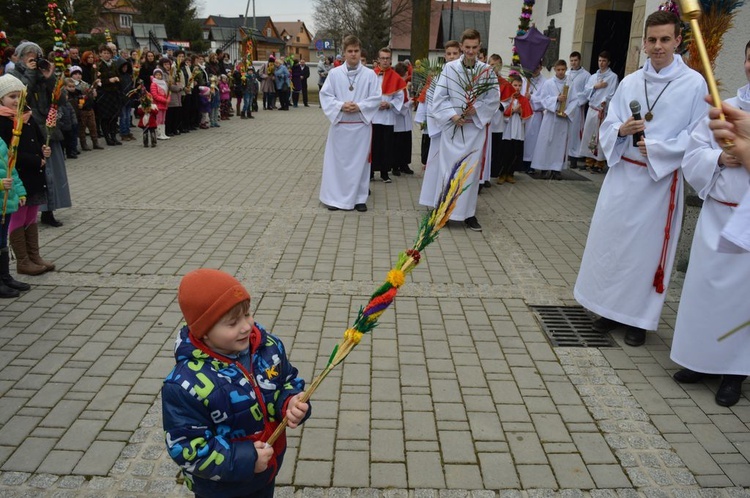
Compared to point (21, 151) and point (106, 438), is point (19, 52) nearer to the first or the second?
point (21, 151)

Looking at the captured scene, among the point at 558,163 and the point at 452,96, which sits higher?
the point at 452,96

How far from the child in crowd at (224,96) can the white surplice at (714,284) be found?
18.2 meters

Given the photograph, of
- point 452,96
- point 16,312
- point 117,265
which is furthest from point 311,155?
point 16,312

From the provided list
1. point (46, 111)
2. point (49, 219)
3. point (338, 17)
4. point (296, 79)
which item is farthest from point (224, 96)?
point (338, 17)

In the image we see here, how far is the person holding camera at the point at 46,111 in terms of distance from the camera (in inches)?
287

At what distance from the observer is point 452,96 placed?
7852mm

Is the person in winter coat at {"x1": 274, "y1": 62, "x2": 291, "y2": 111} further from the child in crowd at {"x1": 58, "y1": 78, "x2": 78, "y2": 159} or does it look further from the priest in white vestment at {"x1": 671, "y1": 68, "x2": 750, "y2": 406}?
the priest in white vestment at {"x1": 671, "y1": 68, "x2": 750, "y2": 406}

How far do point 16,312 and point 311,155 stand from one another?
9.12m

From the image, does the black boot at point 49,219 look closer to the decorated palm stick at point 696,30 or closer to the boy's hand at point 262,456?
the boy's hand at point 262,456

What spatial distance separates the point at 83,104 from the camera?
11.9m

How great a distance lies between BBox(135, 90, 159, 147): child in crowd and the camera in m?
13.8

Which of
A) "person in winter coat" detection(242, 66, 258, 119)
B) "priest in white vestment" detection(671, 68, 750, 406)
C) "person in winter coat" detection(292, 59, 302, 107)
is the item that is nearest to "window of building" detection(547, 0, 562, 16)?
"person in winter coat" detection(242, 66, 258, 119)

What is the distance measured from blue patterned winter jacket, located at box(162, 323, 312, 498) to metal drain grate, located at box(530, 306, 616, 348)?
3.11 metres

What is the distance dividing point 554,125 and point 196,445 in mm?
10918
